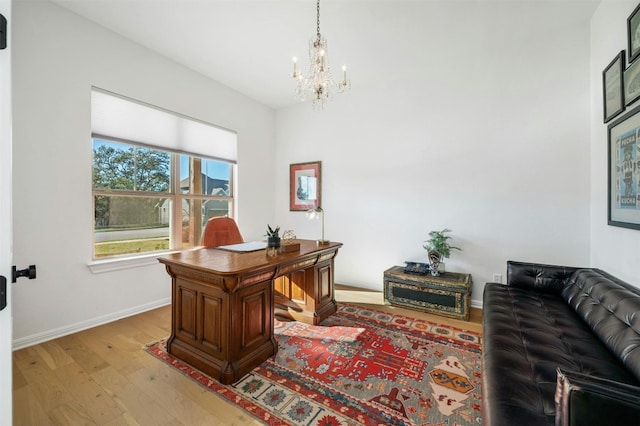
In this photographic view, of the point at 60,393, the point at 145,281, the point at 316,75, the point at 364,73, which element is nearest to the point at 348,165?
the point at 364,73

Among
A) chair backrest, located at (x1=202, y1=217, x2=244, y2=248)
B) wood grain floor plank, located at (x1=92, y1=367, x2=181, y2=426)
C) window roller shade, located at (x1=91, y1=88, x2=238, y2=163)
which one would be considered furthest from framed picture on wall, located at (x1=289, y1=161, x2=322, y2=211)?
wood grain floor plank, located at (x1=92, y1=367, x2=181, y2=426)

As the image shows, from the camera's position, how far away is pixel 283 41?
3.01m

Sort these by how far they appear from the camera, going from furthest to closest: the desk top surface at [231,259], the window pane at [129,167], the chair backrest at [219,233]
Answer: the chair backrest at [219,233] → the window pane at [129,167] → the desk top surface at [231,259]

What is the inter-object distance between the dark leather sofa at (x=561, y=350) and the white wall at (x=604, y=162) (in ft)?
0.91

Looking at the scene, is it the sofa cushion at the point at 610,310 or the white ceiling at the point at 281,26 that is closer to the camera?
the sofa cushion at the point at 610,310

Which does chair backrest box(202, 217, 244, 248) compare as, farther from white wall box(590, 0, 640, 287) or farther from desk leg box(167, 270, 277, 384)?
white wall box(590, 0, 640, 287)

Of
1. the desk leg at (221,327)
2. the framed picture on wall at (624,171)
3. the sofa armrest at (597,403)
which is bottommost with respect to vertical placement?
the desk leg at (221,327)

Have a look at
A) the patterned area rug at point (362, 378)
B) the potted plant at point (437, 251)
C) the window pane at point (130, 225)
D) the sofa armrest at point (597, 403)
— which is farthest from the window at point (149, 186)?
the sofa armrest at point (597, 403)

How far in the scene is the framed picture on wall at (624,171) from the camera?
188 cm

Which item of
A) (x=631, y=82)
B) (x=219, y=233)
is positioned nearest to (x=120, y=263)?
(x=219, y=233)

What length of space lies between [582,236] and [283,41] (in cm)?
380

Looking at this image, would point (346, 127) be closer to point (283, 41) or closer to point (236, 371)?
point (283, 41)

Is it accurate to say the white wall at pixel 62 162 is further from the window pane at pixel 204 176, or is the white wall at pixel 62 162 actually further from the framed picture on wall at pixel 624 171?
the framed picture on wall at pixel 624 171

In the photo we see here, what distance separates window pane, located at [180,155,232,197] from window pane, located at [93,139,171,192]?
8.5 inches
